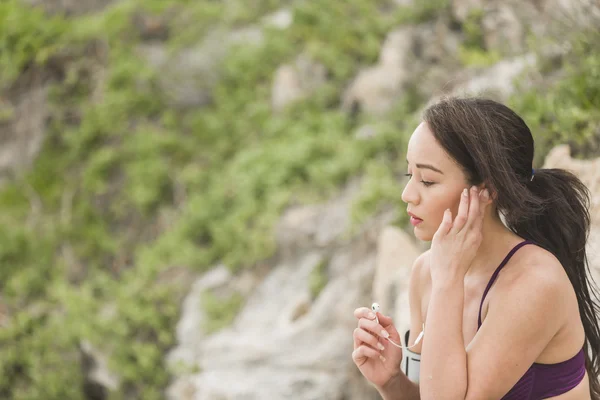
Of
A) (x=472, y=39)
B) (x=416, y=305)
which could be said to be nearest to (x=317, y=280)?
(x=472, y=39)

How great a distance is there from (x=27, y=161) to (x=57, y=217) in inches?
46.0

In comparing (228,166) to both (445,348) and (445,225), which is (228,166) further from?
(445,348)

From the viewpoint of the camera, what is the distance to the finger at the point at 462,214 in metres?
1.99

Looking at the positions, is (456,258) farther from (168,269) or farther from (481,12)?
(168,269)

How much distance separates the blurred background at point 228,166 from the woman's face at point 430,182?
4.20 feet

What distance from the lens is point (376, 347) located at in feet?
7.38

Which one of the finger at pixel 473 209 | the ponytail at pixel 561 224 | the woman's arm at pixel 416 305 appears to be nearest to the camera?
the finger at pixel 473 209

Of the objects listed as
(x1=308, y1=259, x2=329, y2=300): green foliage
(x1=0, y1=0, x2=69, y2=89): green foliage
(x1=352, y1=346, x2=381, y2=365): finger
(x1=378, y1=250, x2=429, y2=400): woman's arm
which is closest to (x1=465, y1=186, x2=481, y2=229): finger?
(x1=378, y1=250, x2=429, y2=400): woman's arm

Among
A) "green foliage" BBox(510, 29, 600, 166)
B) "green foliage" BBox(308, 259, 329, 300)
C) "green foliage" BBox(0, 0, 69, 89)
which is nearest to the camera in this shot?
"green foliage" BBox(510, 29, 600, 166)

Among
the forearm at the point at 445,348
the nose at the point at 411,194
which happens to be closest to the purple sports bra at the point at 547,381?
the forearm at the point at 445,348

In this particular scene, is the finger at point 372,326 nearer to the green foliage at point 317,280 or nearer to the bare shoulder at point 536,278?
the bare shoulder at point 536,278

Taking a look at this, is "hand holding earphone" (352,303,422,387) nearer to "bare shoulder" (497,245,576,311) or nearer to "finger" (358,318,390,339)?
"finger" (358,318,390,339)

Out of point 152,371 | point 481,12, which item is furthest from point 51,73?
point 481,12

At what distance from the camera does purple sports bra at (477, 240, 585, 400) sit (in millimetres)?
1988
